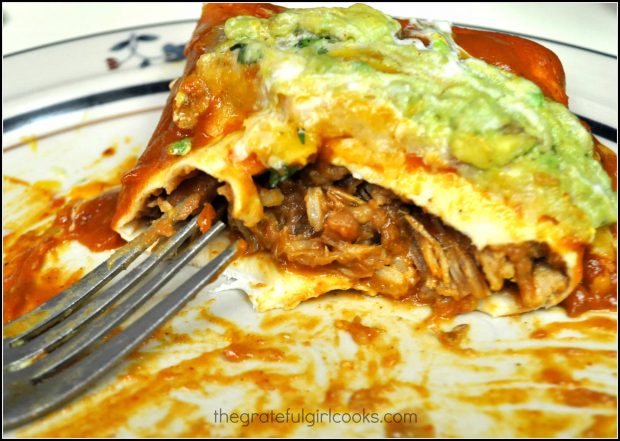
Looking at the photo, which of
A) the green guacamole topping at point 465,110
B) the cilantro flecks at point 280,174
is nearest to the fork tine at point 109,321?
the cilantro flecks at point 280,174

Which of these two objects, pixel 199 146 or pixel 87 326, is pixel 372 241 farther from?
pixel 87 326

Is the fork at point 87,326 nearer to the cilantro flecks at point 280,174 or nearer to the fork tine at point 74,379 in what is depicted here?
the fork tine at point 74,379

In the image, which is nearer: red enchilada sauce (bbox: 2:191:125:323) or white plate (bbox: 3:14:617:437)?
white plate (bbox: 3:14:617:437)

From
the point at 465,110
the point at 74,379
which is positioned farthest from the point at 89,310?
the point at 465,110

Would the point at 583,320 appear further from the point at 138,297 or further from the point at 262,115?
the point at 138,297

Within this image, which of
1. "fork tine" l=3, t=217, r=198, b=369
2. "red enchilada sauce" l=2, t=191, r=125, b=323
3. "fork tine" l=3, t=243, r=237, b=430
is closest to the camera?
"fork tine" l=3, t=243, r=237, b=430

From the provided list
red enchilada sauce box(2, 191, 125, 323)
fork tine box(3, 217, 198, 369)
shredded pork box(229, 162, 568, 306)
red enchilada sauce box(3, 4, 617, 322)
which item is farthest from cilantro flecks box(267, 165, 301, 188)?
red enchilada sauce box(2, 191, 125, 323)

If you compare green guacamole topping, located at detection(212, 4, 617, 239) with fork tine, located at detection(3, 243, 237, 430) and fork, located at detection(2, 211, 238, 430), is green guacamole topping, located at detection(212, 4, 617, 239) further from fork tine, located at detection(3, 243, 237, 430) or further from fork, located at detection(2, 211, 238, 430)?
fork tine, located at detection(3, 243, 237, 430)

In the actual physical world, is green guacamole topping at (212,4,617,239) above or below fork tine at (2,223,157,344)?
above
